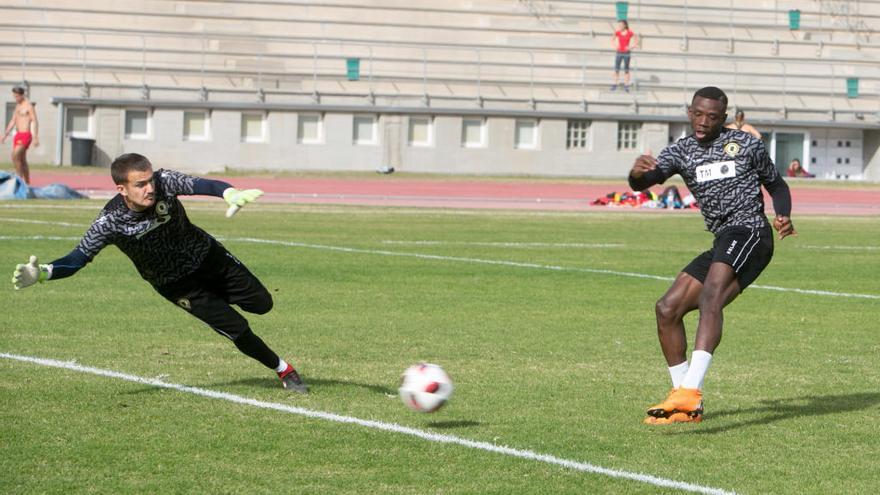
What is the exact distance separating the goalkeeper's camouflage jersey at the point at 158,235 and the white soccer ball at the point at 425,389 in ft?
6.25

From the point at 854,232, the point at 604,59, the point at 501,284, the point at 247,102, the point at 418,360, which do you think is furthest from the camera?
the point at 604,59

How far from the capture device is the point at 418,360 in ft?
36.0

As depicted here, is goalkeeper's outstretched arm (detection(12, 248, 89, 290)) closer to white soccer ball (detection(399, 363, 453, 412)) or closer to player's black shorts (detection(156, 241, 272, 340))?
player's black shorts (detection(156, 241, 272, 340))

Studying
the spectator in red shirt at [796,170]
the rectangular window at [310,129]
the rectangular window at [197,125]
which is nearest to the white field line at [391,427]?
the rectangular window at [197,125]

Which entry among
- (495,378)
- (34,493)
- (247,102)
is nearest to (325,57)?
(247,102)

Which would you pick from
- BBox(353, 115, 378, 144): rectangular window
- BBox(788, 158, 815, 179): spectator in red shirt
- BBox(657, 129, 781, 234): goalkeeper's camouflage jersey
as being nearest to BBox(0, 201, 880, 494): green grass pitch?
BBox(657, 129, 781, 234): goalkeeper's camouflage jersey

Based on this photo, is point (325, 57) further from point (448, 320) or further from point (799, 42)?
point (448, 320)

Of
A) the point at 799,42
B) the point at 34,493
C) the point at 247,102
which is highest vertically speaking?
the point at 799,42

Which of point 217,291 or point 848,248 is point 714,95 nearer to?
point 217,291

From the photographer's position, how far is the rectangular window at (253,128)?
4906 cm

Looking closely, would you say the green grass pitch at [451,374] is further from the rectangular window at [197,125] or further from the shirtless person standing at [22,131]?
the rectangular window at [197,125]

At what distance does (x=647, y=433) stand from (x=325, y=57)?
1703 inches

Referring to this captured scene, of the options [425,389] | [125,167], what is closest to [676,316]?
[425,389]

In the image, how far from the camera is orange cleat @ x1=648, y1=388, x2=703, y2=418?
8.19m
